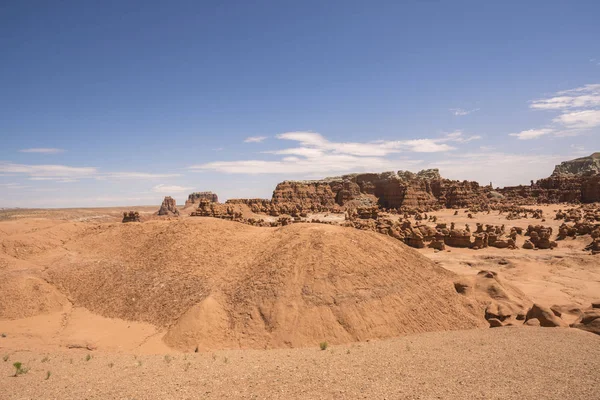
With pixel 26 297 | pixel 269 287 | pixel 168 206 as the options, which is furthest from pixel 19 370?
pixel 168 206

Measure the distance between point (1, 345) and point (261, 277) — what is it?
29.9 ft

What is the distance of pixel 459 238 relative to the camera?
3238 cm

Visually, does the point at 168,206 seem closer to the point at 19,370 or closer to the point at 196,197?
the point at 196,197

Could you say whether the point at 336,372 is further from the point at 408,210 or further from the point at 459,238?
the point at 408,210

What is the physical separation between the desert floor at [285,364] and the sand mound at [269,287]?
→ 0.69 metres

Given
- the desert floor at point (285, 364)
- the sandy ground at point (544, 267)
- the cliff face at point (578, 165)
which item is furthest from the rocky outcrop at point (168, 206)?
the cliff face at point (578, 165)

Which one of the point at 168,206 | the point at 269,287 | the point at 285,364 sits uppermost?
the point at 168,206

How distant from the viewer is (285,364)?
9.06 m

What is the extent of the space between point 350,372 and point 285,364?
1751mm

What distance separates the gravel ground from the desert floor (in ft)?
0.08

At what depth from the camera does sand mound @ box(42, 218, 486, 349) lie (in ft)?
39.5

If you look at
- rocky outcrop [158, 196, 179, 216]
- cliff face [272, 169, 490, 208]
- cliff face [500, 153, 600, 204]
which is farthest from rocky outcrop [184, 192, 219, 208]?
cliff face [500, 153, 600, 204]

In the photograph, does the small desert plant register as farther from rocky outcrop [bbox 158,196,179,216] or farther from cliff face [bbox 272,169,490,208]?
rocky outcrop [bbox 158,196,179,216]

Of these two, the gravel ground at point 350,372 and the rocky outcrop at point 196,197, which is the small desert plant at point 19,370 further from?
the rocky outcrop at point 196,197
